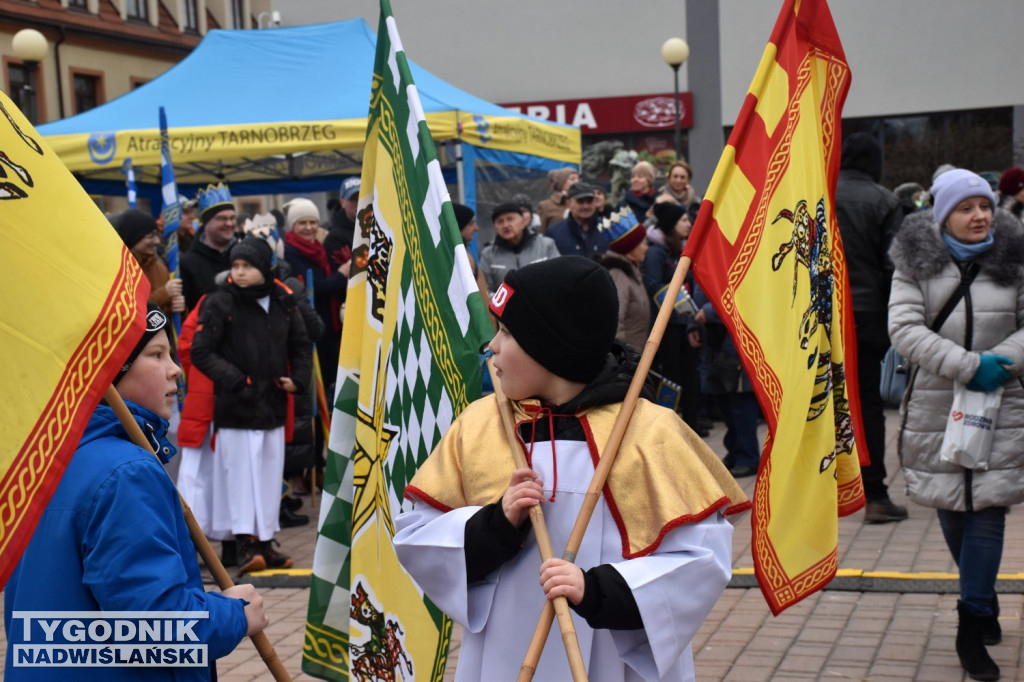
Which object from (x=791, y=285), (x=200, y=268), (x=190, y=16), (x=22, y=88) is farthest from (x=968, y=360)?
(x=190, y=16)

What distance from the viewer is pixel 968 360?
486 cm

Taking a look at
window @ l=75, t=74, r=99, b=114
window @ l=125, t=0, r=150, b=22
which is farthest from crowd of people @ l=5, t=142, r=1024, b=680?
window @ l=125, t=0, r=150, b=22

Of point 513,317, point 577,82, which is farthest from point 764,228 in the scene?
point 577,82

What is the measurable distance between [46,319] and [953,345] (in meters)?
3.75

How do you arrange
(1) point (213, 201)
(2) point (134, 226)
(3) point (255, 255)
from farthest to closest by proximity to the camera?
(1) point (213, 201) < (2) point (134, 226) < (3) point (255, 255)

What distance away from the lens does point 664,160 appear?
1741 cm

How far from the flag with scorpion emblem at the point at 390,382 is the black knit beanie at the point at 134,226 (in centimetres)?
351

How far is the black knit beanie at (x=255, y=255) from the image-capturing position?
7.05 m

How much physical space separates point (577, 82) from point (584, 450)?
83.2 feet

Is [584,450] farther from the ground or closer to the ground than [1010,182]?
closer to the ground

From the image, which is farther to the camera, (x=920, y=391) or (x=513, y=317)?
(x=920, y=391)

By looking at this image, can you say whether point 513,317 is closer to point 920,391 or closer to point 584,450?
point 584,450

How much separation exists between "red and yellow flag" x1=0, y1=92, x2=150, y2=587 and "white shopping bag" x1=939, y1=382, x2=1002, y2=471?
3.48m

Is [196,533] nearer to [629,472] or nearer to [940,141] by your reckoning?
[629,472]
